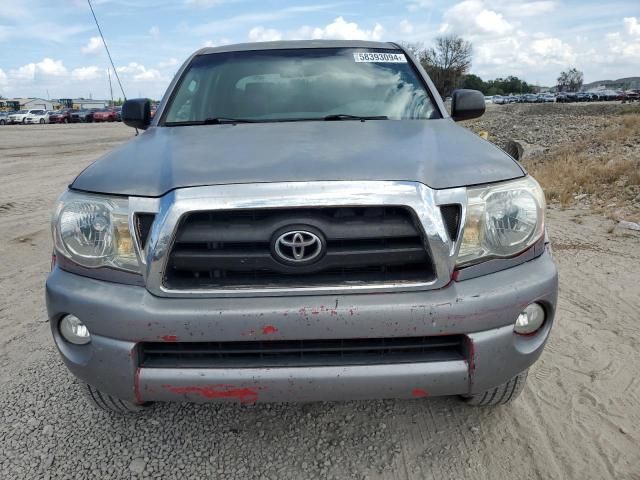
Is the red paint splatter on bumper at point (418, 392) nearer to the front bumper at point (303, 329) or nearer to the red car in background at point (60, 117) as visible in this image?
the front bumper at point (303, 329)

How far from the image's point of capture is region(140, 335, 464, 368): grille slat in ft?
6.01

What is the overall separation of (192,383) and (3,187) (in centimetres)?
898

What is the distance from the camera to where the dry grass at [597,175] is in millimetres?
7008

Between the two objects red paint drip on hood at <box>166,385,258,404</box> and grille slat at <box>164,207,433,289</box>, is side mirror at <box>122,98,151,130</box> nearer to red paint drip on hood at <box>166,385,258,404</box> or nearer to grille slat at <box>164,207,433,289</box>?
grille slat at <box>164,207,433,289</box>

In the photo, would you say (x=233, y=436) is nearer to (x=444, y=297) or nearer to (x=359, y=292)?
(x=359, y=292)

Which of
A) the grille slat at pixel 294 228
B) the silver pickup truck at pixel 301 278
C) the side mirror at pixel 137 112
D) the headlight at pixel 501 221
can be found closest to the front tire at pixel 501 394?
the silver pickup truck at pixel 301 278

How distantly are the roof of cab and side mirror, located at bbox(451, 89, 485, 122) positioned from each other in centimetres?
64

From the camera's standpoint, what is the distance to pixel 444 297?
1780mm

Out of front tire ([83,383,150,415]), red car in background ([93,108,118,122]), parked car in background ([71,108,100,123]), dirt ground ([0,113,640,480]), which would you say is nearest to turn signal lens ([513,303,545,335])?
dirt ground ([0,113,640,480])

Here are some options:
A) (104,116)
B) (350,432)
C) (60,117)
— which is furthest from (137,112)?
(104,116)

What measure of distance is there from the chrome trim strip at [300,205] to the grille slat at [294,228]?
0.03 meters

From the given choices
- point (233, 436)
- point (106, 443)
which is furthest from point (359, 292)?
point (106, 443)

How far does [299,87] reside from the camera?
10.4 ft

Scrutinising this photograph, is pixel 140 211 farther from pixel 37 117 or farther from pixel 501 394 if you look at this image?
pixel 37 117
